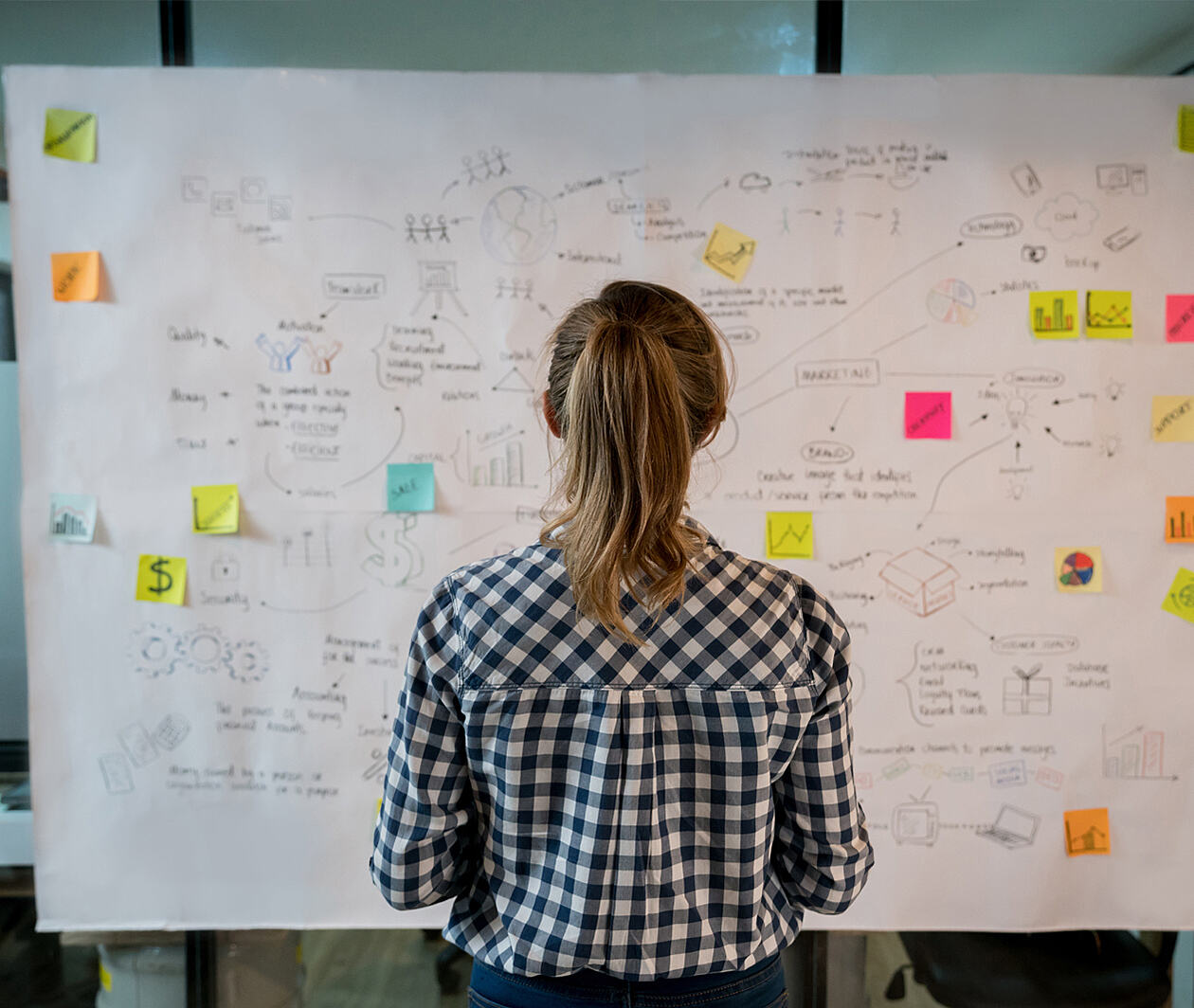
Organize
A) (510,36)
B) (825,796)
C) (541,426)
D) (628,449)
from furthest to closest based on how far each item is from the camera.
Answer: (510,36) → (541,426) → (825,796) → (628,449)

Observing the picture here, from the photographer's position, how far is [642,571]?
2.72ft

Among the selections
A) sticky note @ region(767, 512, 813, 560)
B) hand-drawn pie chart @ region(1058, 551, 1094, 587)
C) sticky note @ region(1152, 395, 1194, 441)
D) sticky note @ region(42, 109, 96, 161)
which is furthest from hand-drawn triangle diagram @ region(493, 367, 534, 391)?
sticky note @ region(1152, 395, 1194, 441)

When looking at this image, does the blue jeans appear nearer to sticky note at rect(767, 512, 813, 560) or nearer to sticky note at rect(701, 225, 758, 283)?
sticky note at rect(767, 512, 813, 560)

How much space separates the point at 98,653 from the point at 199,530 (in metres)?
0.32

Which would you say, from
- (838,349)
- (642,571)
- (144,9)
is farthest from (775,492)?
(144,9)

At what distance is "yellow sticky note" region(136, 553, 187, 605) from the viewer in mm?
1609

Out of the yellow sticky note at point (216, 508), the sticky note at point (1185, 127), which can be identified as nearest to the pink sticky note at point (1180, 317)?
the sticky note at point (1185, 127)

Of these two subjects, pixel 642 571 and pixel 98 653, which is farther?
pixel 98 653

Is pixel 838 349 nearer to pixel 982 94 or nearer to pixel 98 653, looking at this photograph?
pixel 982 94

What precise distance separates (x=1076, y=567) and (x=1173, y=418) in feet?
1.11

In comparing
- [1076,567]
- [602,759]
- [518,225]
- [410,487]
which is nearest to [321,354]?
[410,487]

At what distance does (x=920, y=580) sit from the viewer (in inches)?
62.9

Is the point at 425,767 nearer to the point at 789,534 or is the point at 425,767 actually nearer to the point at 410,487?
the point at 410,487

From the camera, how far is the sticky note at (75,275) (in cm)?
158
